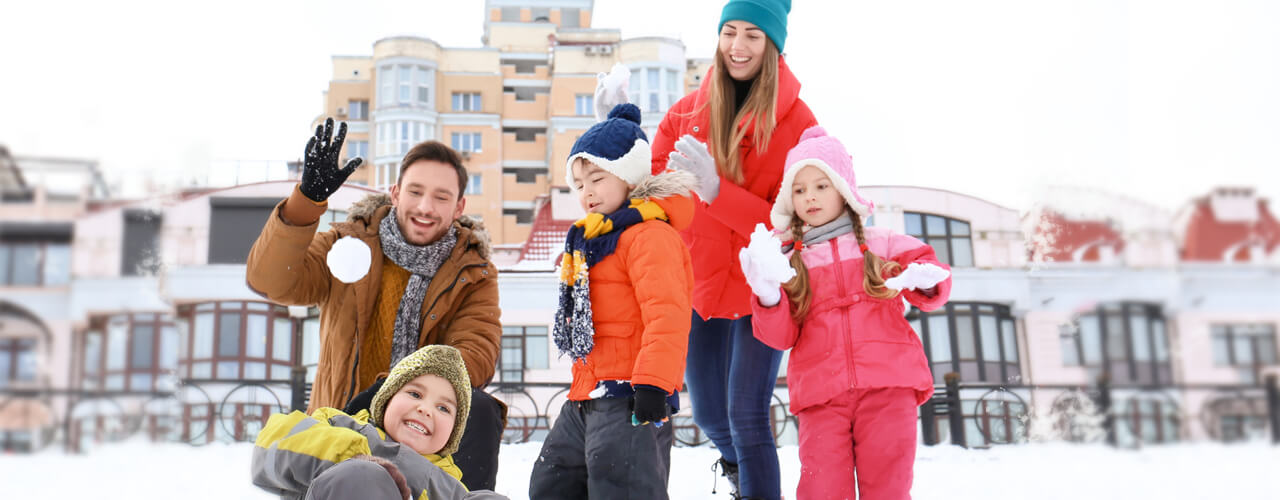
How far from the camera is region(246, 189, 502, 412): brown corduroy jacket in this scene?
5.51 ft

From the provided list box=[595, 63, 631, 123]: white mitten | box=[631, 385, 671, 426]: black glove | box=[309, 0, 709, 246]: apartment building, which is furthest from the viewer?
box=[309, 0, 709, 246]: apartment building

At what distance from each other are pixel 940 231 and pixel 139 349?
33.2 feet

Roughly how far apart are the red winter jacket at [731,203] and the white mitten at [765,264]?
0.72 feet

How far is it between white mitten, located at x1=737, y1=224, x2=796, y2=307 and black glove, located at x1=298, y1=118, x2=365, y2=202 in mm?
845

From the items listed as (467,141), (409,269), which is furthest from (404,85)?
(409,269)

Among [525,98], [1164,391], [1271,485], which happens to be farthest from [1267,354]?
[525,98]

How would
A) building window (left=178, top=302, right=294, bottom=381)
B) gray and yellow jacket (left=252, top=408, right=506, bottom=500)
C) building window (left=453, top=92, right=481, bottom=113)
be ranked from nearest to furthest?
gray and yellow jacket (left=252, top=408, right=506, bottom=500) < building window (left=178, top=302, right=294, bottom=381) < building window (left=453, top=92, right=481, bottom=113)

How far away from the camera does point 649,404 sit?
4.47ft

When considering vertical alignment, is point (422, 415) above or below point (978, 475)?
above

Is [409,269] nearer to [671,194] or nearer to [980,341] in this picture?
[671,194]

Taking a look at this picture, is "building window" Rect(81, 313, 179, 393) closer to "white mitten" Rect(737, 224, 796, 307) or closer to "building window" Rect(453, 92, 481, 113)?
"white mitten" Rect(737, 224, 796, 307)

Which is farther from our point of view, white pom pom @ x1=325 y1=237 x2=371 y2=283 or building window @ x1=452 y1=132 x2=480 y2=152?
building window @ x1=452 y1=132 x2=480 y2=152

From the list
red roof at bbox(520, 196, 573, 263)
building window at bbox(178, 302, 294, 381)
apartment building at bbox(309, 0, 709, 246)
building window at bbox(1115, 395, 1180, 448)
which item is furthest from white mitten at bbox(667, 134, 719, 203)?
apartment building at bbox(309, 0, 709, 246)

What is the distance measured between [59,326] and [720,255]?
321 inches
